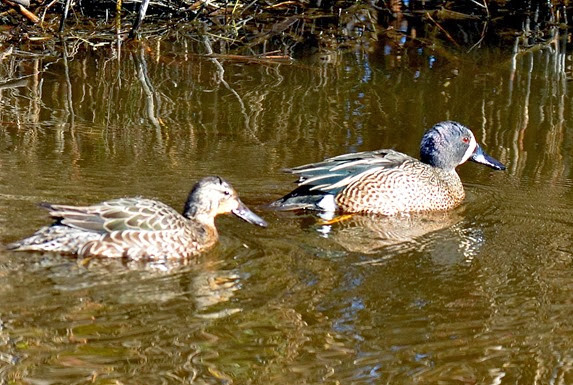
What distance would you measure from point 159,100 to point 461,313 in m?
5.48

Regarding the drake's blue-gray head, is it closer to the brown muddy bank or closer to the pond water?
the pond water

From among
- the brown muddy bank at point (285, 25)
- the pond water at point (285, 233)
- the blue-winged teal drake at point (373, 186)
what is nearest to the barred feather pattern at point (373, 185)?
the blue-winged teal drake at point (373, 186)

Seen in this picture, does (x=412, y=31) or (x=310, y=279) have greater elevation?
(x=412, y=31)

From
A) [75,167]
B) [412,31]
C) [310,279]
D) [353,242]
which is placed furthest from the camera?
[412,31]

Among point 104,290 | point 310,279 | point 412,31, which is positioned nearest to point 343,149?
point 310,279

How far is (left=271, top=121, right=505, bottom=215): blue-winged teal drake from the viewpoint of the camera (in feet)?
26.7

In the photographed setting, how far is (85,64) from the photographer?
1204 cm

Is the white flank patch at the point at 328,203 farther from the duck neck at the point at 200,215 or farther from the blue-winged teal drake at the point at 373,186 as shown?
the duck neck at the point at 200,215

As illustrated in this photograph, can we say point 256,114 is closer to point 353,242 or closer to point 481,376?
point 353,242

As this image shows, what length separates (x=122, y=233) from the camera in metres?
6.62

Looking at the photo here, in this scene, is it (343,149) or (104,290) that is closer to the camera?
(104,290)

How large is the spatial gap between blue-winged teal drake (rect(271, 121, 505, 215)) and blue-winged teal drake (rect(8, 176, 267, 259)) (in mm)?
1270

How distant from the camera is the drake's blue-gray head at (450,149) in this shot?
8867 mm

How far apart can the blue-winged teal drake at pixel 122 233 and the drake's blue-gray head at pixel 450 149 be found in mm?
2601
